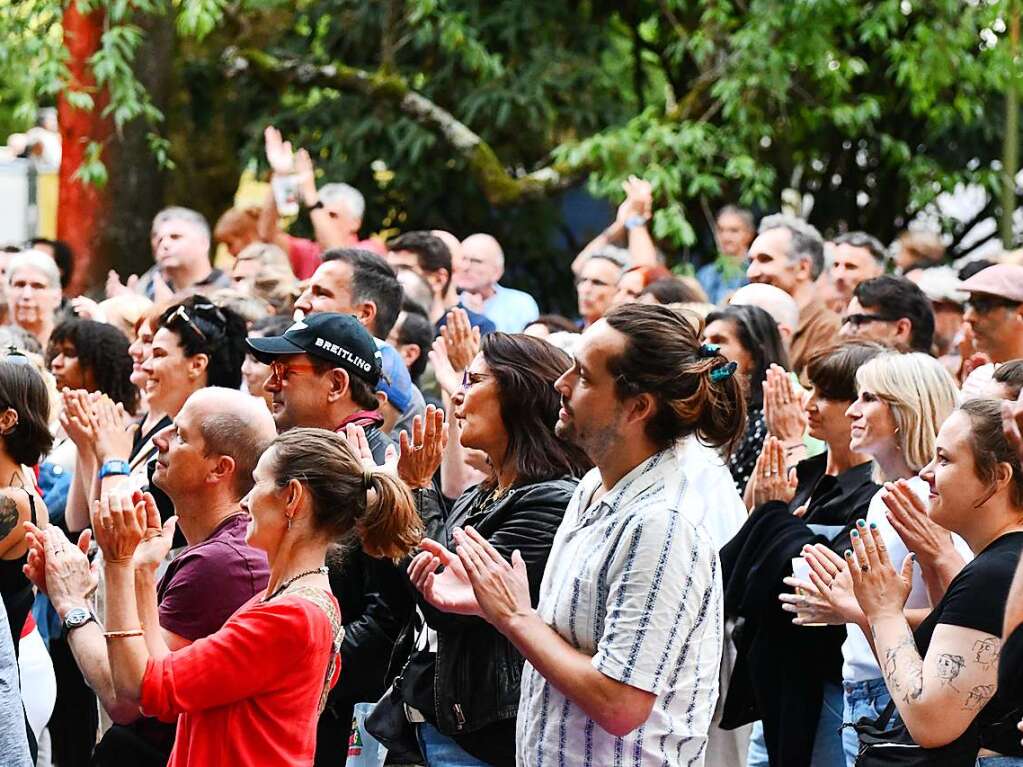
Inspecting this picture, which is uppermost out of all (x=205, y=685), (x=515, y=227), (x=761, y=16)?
(x=761, y=16)

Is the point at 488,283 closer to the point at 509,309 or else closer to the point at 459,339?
the point at 509,309

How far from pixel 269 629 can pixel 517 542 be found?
881 mm

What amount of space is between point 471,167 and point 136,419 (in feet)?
17.6

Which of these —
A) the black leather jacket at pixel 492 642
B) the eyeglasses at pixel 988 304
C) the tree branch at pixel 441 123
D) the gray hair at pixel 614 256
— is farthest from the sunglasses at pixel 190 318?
the tree branch at pixel 441 123

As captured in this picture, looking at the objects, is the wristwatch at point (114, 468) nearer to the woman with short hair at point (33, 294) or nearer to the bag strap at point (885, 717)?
the bag strap at point (885, 717)

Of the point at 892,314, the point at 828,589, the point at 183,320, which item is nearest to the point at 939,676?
the point at 828,589

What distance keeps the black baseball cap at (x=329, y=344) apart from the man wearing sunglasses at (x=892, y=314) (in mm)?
2658

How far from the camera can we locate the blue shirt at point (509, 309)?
30.9 feet

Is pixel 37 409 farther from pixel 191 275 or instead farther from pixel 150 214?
pixel 150 214

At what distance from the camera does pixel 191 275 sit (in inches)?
377

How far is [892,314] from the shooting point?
23.1 ft

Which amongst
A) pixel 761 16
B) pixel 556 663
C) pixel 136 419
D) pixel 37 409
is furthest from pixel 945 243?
pixel 556 663

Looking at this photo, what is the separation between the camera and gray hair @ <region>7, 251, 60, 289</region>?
8.89m

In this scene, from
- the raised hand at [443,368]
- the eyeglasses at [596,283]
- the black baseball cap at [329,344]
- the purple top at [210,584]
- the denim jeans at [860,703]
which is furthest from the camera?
the eyeglasses at [596,283]
